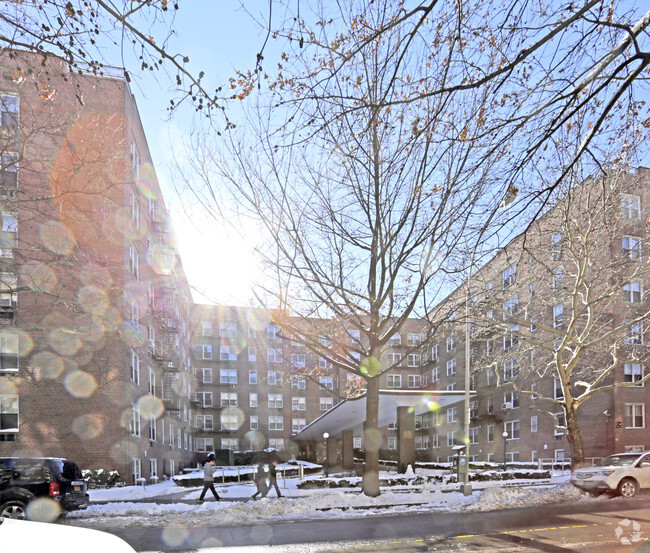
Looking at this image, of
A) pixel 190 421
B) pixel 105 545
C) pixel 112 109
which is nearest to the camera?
pixel 105 545

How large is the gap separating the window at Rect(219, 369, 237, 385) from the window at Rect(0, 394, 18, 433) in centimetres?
4063

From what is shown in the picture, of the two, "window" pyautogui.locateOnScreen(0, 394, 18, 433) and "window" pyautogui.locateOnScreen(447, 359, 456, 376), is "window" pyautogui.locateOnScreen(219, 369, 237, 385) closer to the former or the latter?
"window" pyautogui.locateOnScreen(447, 359, 456, 376)

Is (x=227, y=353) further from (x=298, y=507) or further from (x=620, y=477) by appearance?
(x=620, y=477)

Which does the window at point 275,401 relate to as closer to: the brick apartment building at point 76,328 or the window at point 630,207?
the brick apartment building at point 76,328

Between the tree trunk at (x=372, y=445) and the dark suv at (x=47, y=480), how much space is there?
840 cm

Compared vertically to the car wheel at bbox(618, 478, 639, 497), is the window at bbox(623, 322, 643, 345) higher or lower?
higher

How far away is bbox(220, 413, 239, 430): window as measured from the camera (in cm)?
6284

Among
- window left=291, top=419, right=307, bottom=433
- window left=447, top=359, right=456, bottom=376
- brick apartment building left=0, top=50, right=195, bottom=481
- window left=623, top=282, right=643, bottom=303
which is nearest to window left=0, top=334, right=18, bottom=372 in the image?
brick apartment building left=0, top=50, right=195, bottom=481

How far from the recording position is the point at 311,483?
24.8 m

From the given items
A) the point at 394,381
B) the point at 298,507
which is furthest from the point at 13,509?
the point at 394,381

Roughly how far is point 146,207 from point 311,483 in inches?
789

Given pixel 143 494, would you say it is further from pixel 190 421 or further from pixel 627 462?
pixel 190 421

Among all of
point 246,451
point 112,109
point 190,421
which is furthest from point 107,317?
point 246,451

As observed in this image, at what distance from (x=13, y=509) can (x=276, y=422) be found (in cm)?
5280
